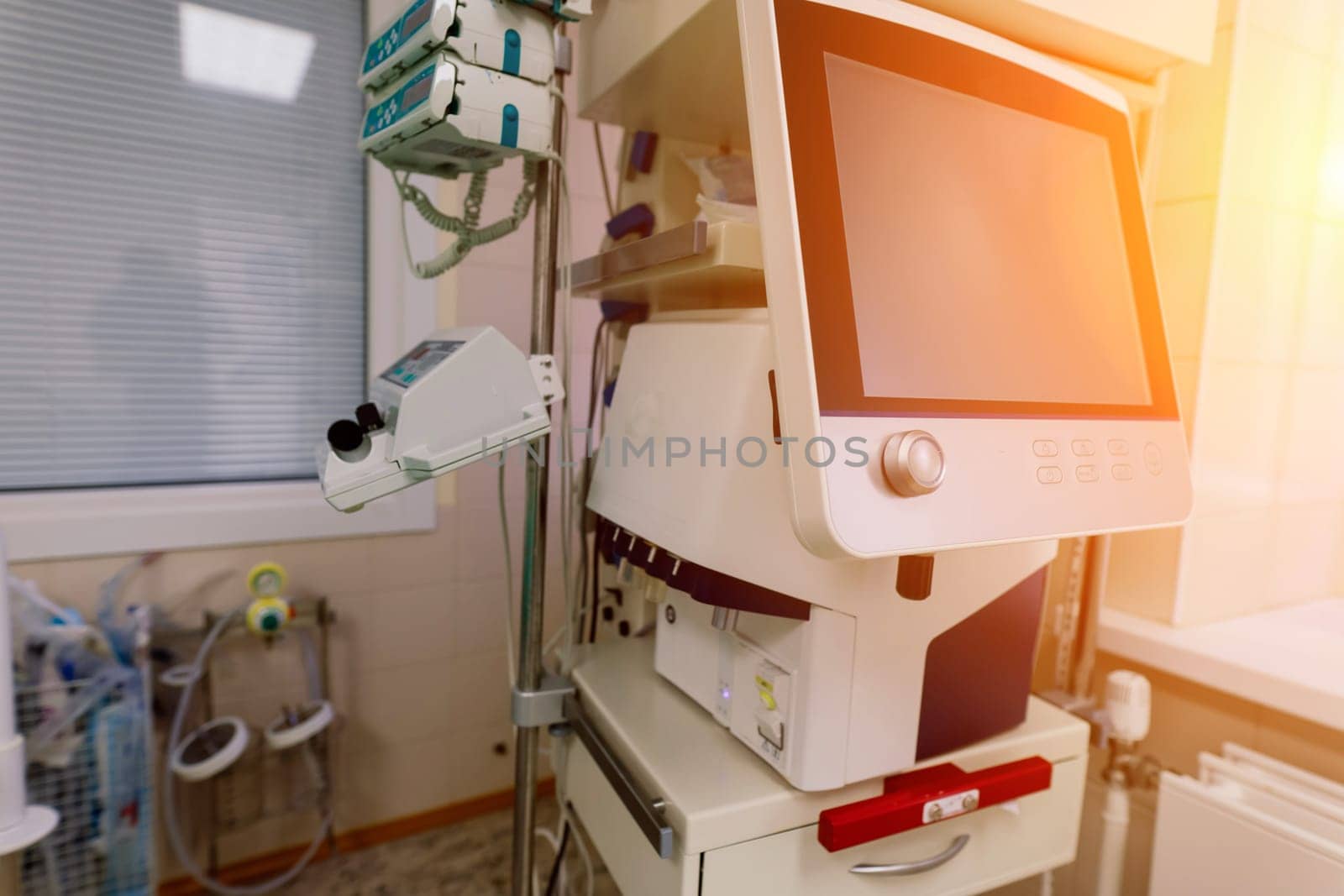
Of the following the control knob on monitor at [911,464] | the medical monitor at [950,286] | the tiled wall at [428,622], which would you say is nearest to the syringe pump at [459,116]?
the medical monitor at [950,286]

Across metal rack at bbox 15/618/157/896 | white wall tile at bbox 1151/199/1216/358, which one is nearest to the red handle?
white wall tile at bbox 1151/199/1216/358

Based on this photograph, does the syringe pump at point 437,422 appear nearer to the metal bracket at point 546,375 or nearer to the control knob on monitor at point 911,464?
the metal bracket at point 546,375

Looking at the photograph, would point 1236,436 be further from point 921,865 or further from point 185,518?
point 185,518

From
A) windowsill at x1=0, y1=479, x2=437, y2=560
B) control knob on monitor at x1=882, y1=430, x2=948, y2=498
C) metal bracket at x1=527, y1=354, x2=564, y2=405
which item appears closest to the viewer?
control knob on monitor at x1=882, y1=430, x2=948, y2=498

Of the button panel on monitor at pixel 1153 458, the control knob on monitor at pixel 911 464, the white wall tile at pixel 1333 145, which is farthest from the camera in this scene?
the white wall tile at pixel 1333 145

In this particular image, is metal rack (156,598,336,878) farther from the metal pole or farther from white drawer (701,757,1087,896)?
white drawer (701,757,1087,896)

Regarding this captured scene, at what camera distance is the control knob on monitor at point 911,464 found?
493 mm

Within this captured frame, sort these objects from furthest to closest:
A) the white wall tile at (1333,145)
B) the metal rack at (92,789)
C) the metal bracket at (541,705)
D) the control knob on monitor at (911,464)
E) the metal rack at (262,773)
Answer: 1. the metal rack at (262,773)
2. the metal rack at (92,789)
3. the white wall tile at (1333,145)
4. the metal bracket at (541,705)
5. the control knob on monitor at (911,464)

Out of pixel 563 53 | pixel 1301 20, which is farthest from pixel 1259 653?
pixel 563 53

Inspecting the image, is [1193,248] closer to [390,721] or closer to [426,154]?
[426,154]

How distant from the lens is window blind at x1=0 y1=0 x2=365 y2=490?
1458 mm

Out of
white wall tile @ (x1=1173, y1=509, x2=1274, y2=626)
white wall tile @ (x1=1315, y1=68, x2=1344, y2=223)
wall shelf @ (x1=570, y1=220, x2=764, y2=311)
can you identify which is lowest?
white wall tile @ (x1=1173, y1=509, x2=1274, y2=626)

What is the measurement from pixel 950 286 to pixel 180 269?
1.65 metres

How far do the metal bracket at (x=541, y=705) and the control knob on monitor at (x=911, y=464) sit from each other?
0.57 meters
